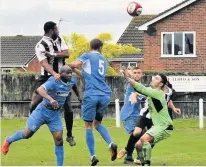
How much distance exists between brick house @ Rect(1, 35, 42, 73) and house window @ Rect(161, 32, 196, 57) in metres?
26.1

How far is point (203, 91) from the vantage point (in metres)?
33.8

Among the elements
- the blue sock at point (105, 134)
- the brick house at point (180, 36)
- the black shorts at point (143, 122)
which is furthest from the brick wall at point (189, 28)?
the blue sock at point (105, 134)

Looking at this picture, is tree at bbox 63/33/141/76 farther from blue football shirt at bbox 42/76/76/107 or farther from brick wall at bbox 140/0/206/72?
blue football shirt at bbox 42/76/76/107

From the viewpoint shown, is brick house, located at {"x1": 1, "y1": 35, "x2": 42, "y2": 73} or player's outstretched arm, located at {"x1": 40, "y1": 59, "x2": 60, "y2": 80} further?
brick house, located at {"x1": 1, "y1": 35, "x2": 42, "y2": 73}

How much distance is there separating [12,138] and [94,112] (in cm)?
162

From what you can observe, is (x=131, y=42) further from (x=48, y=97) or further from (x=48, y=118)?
(x=48, y=97)

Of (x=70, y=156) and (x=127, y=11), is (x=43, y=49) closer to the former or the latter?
(x=70, y=156)

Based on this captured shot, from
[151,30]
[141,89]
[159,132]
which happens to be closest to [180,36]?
[151,30]

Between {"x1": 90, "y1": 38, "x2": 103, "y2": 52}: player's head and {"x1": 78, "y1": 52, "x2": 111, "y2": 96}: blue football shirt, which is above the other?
{"x1": 90, "y1": 38, "x2": 103, "y2": 52}: player's head

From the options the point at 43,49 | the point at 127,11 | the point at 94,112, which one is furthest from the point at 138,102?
the point at 127,11

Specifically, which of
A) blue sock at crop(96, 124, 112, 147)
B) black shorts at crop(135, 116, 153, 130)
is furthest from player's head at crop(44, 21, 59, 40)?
black shorts at crop(135, 116, 153, 130)

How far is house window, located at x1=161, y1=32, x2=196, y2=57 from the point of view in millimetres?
42938

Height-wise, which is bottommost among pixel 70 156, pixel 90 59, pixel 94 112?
pixel 70 156

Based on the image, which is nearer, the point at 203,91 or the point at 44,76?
the point at 44,76
